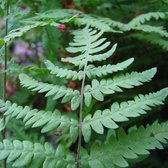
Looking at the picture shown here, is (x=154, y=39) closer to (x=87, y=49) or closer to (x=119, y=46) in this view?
(x=119, y=46)

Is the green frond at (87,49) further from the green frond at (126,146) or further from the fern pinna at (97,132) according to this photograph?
the green frond at (126,146)

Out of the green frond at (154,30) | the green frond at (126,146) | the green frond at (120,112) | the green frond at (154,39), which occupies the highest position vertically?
the green frond at (154,30)

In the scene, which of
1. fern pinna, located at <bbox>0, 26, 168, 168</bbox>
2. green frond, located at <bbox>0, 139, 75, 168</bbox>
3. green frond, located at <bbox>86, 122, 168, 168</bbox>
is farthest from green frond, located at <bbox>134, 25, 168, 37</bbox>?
green frond, located at <bbox>0, 139, 75, 168</bbox>

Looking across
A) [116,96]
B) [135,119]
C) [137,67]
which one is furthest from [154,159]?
[137,67]

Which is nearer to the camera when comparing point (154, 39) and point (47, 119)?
point (47, 119)

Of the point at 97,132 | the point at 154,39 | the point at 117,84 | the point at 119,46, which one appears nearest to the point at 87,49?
the point at 117,84

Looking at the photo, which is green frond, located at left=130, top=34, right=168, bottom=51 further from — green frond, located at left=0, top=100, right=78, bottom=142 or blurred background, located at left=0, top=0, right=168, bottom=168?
green frond, located at left=0, top=100, right=78, bottom=142

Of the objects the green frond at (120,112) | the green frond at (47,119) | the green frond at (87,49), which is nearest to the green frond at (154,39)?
the green frond at (87,49)
